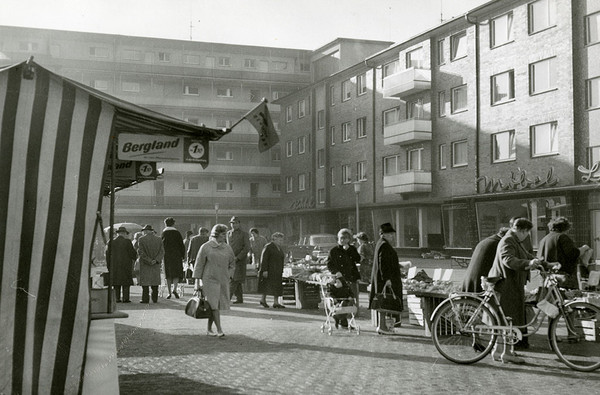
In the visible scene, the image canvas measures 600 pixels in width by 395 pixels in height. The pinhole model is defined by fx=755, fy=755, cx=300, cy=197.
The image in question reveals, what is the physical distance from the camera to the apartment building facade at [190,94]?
64375 millimetres

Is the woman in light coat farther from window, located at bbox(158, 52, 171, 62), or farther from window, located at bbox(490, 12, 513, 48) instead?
window, located at bbox(158, 52, 171, 62)

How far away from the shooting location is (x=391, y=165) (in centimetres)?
4528

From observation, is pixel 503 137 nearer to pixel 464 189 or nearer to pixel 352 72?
pixel 464 189

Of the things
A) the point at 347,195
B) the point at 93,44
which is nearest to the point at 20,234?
the point at 347,195

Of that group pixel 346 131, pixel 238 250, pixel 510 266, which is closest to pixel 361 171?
pixel 346 131

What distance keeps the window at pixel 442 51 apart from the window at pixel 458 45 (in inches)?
27.5

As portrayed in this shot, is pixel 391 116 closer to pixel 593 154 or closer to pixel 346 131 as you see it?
pixel 346 131

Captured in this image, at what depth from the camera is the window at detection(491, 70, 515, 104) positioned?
113ft

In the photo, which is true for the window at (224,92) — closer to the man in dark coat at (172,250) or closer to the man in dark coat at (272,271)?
the man in dark coat at (172,250)

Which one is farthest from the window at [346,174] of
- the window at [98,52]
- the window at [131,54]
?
the window at [98,52]

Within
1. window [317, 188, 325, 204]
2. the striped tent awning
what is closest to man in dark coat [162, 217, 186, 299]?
the striped tent awning

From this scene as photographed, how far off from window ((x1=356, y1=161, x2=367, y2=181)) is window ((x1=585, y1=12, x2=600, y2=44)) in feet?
64.2

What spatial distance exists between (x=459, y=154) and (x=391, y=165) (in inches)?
280

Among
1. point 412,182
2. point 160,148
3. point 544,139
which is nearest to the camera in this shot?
point 160,148
